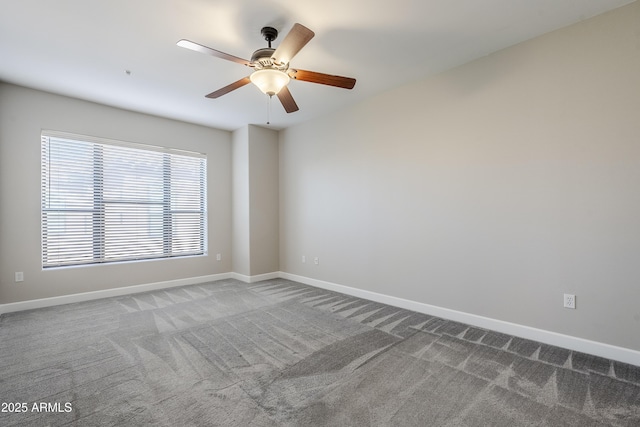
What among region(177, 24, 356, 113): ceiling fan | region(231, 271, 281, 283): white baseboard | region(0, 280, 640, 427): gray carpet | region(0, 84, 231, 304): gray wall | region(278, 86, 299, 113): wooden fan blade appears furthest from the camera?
region(231, 271, 281, 283): white baseboard

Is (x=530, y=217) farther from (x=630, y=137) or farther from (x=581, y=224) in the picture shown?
(x=630, y=137)

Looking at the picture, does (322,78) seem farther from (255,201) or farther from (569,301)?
(255,201)

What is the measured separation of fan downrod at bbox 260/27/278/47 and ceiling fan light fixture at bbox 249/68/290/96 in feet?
1.35

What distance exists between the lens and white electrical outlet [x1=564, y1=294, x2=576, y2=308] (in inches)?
99.8

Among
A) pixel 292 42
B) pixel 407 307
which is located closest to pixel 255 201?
pixel 407 307

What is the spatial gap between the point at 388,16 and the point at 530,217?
217cm

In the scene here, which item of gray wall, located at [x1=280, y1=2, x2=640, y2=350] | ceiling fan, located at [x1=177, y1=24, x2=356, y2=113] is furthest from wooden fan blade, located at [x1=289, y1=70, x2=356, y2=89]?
gray wall, located at [x1=280, y1=2, x2=640, y2=350]

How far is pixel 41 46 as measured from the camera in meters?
2.76

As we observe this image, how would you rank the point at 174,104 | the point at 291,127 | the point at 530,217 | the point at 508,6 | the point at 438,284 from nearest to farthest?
the point at 508,6 → the point at 530,217 → the point at 438,284 → the point at 174,104 → the point at 291,127

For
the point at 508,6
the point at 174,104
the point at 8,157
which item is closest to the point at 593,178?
the point at 508,6

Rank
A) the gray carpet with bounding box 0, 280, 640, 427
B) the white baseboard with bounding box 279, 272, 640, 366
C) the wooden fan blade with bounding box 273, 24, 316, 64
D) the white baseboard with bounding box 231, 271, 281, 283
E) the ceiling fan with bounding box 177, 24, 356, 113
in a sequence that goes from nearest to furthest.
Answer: the gray carpet with bounding box 0, 280, 640, 427
the wooden fan blade with bounding box 273, 24, 316, 64
the ceiling fan with bounding box 177, 24, 356, 113
the white baseboard with bounding box 279, 272, 640, 366
the white baseboard with bounding box 231, 271, 281, 283

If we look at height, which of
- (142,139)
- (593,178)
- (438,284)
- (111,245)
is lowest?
(438,284)

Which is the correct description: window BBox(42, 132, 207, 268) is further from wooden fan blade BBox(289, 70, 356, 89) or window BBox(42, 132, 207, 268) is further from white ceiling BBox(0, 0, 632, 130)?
wooden fan blade BBox(289, 70, 356, 89)

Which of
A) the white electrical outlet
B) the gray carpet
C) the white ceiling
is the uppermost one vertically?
the white ceiling
